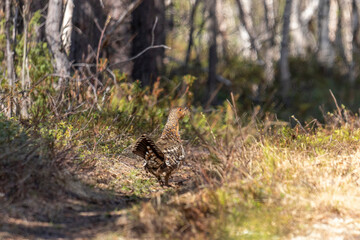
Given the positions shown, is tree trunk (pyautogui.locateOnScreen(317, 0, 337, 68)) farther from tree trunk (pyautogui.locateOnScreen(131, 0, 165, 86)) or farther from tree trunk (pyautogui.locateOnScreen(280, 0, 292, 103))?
tree trunk (pyautogui.locateOnScreen(131, 0, 165, 86))

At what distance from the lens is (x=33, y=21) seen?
8.74m

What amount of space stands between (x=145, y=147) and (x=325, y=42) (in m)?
18.4

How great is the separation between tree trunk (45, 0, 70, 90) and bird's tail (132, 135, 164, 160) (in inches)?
115

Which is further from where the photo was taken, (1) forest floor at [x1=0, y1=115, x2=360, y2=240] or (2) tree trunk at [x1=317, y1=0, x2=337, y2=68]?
(2) tree trunk at [x1=317, y1=0, x2=337, y2=68]

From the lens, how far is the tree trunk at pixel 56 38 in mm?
8328

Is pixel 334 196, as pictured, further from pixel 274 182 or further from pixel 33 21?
pixel 33 21

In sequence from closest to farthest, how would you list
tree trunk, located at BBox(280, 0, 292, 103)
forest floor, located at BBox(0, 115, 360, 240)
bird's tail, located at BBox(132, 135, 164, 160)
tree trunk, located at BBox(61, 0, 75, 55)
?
forest floor, located at BBox(0, 115, 360, 240)
bird's tail, located at BBox(132, 135, 164, 160)
tree trunk, located at BBox(61, 0, 75, 55)
tree trunk, located at BBox(280, 0, 292, 103)

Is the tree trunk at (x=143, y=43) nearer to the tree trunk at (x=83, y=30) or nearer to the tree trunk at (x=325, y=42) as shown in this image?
the tree trunk at (x=83, y=30)

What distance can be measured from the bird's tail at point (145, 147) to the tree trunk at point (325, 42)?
54.2 ft

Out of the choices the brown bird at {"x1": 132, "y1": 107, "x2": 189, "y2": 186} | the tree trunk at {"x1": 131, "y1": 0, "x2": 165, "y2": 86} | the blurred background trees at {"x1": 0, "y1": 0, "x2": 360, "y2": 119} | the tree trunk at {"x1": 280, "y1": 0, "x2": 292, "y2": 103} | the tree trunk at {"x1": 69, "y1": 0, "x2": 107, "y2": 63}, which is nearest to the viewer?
the brown bird at {"x1": 132, "y1": 107, "x2": 189, "y2": 186}

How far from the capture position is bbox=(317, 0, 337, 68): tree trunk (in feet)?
68.8

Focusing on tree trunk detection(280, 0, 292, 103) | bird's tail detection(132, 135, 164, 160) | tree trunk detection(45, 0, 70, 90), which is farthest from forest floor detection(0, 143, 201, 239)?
tree trunk detection(280, 0, 292, 103)

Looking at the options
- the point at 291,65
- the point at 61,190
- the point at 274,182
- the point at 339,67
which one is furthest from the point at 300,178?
the point at 339,67

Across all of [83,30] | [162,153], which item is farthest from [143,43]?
[162,153]
